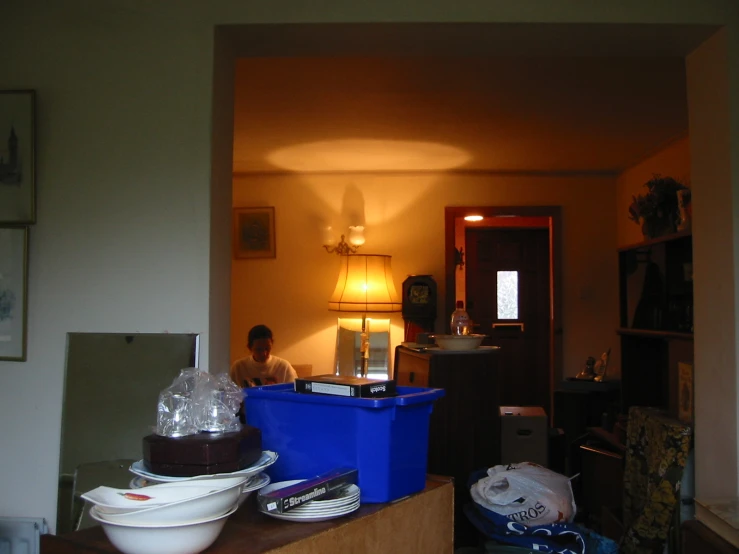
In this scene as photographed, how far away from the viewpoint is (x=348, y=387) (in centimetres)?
168

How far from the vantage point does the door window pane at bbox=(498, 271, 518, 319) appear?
6.49 meters

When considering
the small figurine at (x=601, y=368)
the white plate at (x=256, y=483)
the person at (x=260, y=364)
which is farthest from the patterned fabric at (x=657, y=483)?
the person at (x=260, y=364)

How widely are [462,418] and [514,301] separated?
11.0ft

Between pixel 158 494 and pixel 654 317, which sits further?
pixel 654 317

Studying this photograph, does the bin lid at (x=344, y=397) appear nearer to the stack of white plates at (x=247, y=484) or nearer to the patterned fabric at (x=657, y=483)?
the stack of white plates at (x=247, y=484)

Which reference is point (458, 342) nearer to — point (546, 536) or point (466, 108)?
point (546, 536)

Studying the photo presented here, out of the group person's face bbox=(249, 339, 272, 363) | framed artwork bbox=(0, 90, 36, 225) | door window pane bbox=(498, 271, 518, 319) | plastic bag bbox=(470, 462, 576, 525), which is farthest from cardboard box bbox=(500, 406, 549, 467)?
door window pane bbox=(498, 271, 518, 319)

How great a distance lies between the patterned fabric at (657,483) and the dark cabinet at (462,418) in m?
0.67

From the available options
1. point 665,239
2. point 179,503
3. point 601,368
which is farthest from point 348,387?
point 601,368

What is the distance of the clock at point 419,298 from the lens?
585cm

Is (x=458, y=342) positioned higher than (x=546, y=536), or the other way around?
(x=458, y=342)

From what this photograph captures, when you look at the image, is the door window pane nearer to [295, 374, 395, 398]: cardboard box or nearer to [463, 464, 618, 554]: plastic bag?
[463, 464, 618, 554]: plastic bag

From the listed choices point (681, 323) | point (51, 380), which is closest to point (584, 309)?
point (681, 323)

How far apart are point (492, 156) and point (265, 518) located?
14.3ft
